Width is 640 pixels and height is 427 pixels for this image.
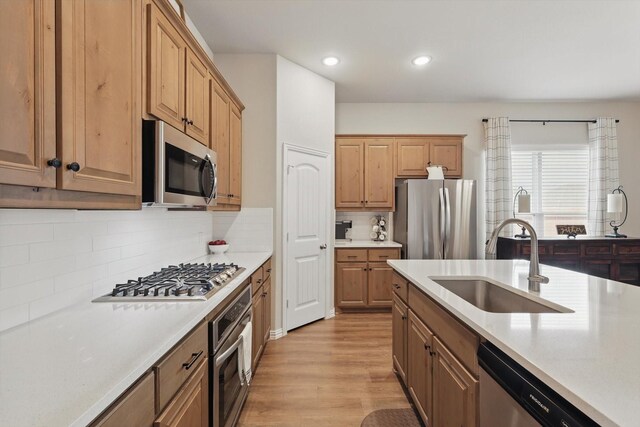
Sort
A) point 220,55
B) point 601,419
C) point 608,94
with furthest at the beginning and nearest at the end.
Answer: point 608,94 < point 220,55 < point 601,419

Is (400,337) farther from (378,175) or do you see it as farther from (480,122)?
(480,122)

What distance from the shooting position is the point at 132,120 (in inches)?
52.3

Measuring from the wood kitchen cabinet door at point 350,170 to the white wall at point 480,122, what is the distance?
507mm

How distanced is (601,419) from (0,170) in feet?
4.69

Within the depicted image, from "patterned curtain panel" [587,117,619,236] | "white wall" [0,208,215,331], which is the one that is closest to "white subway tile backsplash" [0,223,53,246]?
"white wall" [0,208,215,331]

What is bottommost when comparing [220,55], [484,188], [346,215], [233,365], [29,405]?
[233,365]

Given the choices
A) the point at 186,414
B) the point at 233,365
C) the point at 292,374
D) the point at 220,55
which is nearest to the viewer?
the point at 186,414

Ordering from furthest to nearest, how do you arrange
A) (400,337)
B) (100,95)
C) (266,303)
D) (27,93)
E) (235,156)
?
(235,156) → (266,303) → (400,337) → (100,95) → (27,93)

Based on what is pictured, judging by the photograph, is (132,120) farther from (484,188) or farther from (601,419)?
(484,188)

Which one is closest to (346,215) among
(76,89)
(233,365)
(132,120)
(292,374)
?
(292,374)

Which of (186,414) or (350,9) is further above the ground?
(350,9)

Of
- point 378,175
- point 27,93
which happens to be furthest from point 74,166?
point 378,175

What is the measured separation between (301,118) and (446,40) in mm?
1645

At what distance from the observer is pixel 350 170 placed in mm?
4430
